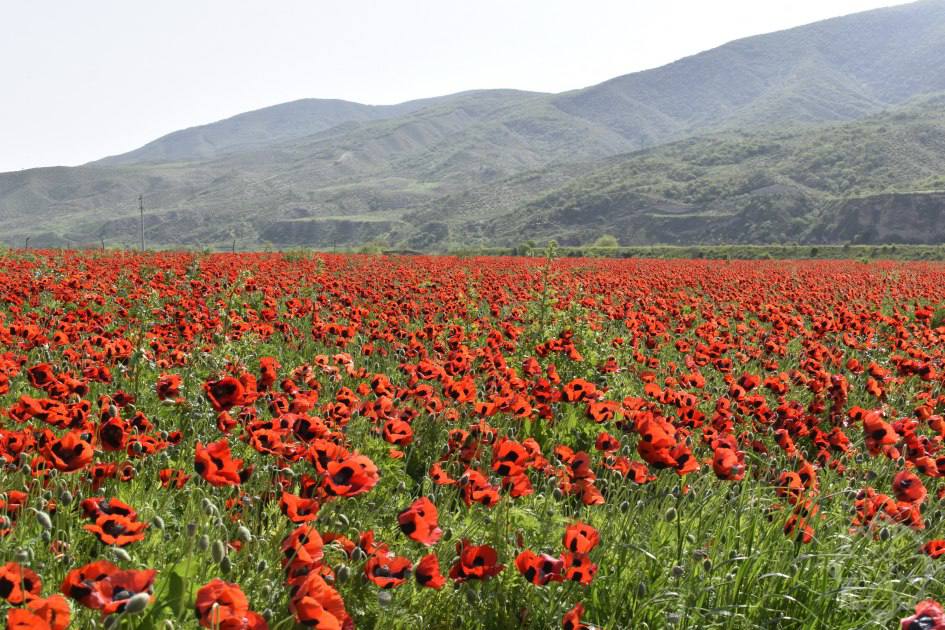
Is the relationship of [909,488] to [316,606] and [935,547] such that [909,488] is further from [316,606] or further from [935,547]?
[316,606]

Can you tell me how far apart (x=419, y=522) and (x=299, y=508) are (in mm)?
365

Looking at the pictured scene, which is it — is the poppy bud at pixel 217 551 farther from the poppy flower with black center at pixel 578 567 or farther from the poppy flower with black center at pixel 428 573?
the poppy flower with black center at pixel 578 567

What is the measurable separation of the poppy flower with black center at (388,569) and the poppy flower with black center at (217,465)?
486mm

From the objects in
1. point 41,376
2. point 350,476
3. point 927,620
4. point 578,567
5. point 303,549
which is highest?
point 41,376

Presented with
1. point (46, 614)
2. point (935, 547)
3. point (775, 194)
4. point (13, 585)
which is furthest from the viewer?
point (775, 194)

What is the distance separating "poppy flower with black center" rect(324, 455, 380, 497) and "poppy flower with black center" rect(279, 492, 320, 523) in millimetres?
71

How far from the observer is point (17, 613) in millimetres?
1499

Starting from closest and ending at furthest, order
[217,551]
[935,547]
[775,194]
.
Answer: [217,551], [935,547], [775,194]

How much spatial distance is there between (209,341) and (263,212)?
17892cm

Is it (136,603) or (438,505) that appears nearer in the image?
(136,603)

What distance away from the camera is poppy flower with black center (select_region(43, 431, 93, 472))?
2.32 m

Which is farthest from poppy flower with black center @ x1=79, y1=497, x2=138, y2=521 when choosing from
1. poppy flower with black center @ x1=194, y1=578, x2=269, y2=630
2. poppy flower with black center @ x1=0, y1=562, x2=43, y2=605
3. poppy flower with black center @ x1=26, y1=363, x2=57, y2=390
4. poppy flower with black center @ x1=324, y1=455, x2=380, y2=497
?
poppy flower with black center @ x1=26, y1=363, x2=57, y2=390

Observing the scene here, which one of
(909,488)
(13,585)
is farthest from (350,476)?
(909,488)

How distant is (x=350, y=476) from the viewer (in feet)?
7.21
